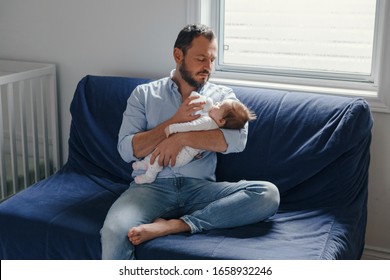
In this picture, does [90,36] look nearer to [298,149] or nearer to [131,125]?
[131,125]

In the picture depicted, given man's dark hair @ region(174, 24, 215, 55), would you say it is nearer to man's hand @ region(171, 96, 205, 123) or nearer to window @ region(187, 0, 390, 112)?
man's hand @ region(171, 96, 205, 123)

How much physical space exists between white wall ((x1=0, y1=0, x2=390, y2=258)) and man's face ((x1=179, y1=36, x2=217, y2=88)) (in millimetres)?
636

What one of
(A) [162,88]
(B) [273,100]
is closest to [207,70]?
(A) [162,88]

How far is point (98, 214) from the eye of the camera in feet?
8.15

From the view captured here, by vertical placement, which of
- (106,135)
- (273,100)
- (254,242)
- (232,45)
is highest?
(232,45)

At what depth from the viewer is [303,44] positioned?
2.97 m

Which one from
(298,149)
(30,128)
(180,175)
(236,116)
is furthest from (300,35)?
(30,128)

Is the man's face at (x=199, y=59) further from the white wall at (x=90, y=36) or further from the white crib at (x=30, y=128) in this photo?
the white crib at (x=30, y=128)

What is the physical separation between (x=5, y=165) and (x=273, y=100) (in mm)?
1438

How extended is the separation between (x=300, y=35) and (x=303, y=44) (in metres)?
0.05

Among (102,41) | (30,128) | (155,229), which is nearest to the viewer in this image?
(155,229)

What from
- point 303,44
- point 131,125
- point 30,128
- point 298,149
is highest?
point 303,44

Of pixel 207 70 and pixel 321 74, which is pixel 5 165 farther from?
pixel 321 74

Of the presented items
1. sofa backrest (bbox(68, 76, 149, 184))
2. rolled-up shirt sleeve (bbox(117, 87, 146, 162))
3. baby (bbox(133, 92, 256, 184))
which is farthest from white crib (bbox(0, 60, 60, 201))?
baby (bbox(133, 92, 256, 184))
